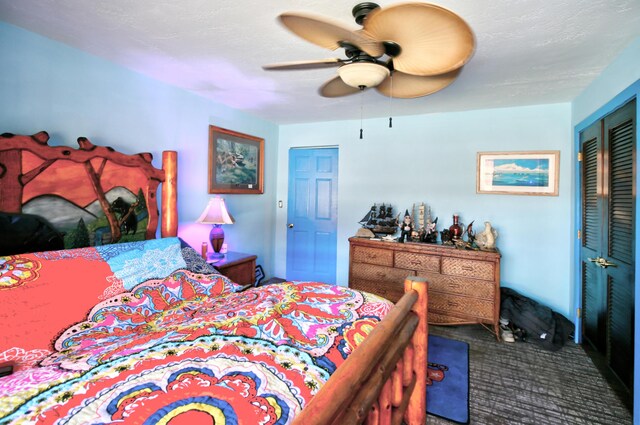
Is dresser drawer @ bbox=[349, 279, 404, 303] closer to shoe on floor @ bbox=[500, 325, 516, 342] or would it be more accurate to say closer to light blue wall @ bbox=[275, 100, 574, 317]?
light blue wall @ bbox=[275, 100, 574, 317]

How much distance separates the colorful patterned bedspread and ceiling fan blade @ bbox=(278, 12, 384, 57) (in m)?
1.29

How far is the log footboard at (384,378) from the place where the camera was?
26.4 inches

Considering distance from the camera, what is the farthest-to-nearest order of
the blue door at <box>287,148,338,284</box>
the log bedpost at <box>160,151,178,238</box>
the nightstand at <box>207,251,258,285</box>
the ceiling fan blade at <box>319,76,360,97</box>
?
1. the blue door at <box>287,148,338,284</box>
2. the nightstand at <box>207,251,258,285</box>
3. the log bedpost at <box>160,151,178,238</box>
4. the ceiling fan blade at <box>319,76,360,97</box>

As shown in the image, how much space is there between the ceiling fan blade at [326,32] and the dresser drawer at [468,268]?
2.31m

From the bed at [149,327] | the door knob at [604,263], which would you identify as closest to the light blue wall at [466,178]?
the door knob at [604,263]

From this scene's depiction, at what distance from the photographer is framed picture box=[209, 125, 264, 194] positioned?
3410mm

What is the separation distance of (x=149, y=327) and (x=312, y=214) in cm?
294

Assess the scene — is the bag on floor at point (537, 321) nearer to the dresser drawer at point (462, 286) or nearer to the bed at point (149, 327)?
the dresser drawer at point (462, 286)

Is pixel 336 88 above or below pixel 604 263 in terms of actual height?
above

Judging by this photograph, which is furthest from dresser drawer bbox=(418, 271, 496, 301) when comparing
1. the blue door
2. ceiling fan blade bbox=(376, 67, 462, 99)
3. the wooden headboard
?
the wooden headboard

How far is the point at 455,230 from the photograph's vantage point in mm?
3354

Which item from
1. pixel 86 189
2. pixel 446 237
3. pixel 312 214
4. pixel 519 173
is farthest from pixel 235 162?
pixel 519 173

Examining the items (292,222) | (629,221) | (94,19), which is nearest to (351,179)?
(292,222)

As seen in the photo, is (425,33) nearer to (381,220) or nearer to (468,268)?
(468,268)
